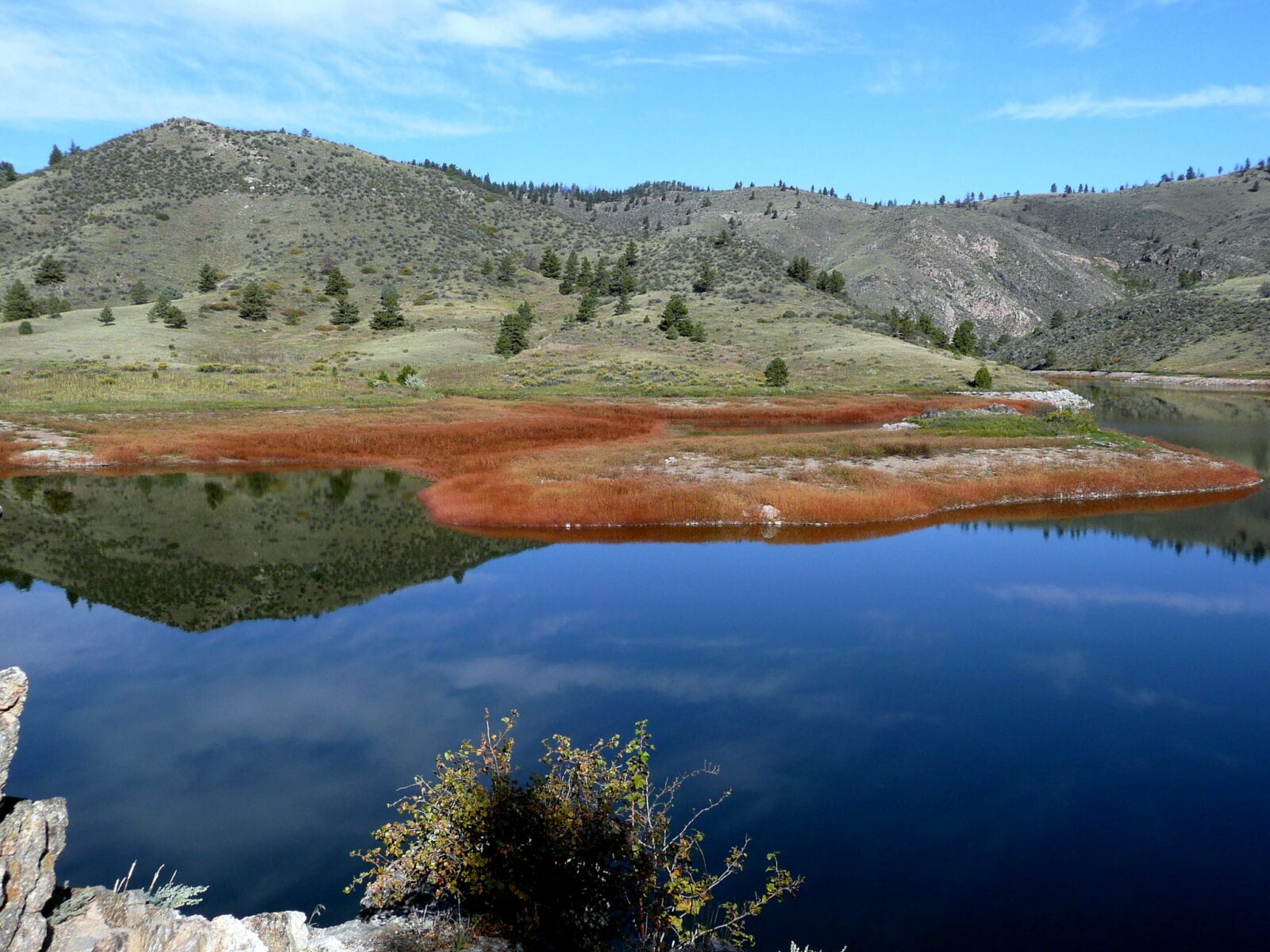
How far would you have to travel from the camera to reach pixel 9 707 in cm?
673

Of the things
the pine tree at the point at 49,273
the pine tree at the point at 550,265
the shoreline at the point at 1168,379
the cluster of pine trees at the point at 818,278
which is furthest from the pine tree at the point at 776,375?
the pine tree at the point at 49,273

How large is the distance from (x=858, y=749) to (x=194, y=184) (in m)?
178

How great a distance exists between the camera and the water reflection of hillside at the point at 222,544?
24125 millimetres

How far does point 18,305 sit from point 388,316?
49.1m

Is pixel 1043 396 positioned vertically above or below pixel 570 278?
below

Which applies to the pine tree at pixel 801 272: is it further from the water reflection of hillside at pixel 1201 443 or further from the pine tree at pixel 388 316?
the pine tree at pixel 388 316

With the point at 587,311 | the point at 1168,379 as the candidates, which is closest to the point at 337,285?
the point at 587,311

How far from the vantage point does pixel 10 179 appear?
190 m

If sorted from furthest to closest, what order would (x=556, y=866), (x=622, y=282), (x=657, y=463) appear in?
(x=622, y=282) < (x=657, y=463) < (x=556, y=866)

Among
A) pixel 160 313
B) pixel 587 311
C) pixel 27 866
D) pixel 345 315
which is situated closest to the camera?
pixel 27 866

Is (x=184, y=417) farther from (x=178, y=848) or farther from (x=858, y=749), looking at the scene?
(x=858, y=749)

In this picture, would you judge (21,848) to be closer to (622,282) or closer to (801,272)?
(622,282)

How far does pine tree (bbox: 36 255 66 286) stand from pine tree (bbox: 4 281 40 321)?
1394cm

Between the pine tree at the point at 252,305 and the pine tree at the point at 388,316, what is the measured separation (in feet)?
49.5
